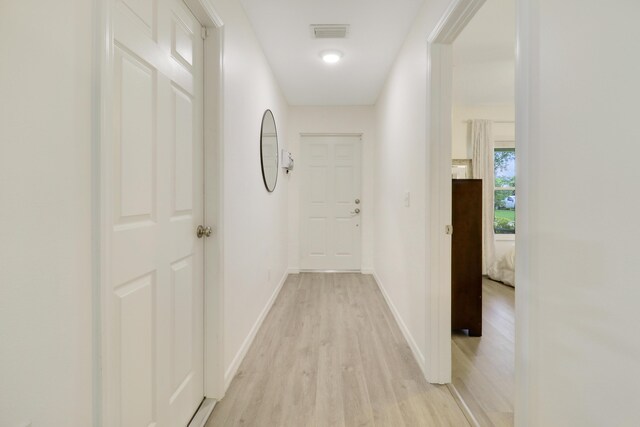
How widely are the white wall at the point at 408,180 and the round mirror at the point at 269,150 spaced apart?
1.24 meters

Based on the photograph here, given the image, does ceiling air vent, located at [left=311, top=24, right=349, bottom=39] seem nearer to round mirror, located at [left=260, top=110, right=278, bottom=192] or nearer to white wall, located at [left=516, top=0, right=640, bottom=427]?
round mirror, located at [left=260, top=110, right=278, bottom=192]

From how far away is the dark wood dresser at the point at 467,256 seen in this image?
236 cm

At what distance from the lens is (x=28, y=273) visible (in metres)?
0.62

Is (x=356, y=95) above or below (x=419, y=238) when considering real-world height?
above

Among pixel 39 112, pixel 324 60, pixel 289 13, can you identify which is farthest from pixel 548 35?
pixel 324 60

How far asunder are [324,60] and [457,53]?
4.27 feet

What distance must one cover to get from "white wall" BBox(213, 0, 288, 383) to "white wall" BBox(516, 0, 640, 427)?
1.42 m

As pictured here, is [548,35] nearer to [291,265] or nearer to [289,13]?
[289,13]

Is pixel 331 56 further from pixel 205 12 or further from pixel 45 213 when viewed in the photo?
pixel 45 213

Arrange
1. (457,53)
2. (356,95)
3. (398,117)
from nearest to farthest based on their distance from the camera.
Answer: (398,117)
(457,53)
(356,95)

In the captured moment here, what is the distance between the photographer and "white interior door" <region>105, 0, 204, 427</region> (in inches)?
37.5

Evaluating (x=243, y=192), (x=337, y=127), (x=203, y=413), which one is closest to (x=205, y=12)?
(x=243, y=192)

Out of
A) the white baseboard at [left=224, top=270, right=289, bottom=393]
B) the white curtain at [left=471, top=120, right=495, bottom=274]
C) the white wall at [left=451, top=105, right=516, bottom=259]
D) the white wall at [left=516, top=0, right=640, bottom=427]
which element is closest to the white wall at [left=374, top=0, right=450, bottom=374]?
the white wall at [left=516, top=0, right=640, bottom=427]

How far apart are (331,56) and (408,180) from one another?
1.41 metres
